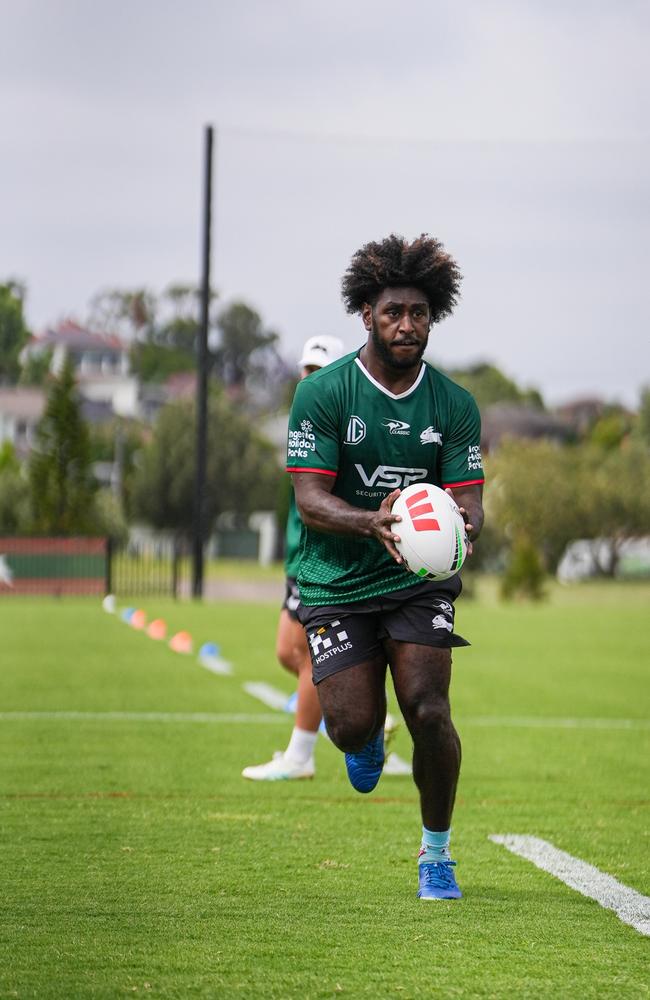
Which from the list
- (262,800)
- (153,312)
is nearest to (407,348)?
(262,800)

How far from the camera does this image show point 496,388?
146 m

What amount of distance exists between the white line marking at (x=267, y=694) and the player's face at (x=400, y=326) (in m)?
7.31

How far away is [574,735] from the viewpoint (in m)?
11.9

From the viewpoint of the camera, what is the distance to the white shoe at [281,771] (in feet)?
29.7

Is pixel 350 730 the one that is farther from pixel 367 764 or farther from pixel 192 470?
pixel 192 470

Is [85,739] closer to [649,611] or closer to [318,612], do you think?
[318,612]

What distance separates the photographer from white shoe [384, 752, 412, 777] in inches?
380

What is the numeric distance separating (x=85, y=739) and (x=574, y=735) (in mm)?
3631

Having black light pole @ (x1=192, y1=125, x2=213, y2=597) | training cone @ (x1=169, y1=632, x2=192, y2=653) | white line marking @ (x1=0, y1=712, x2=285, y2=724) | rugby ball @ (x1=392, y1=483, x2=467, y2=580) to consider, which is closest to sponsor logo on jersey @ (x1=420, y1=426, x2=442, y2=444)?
rugby ball @ (x1=392, y1=483, x2=467, y2=580)

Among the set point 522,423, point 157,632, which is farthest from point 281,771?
point 522,423

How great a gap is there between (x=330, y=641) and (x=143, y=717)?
6.44 meters

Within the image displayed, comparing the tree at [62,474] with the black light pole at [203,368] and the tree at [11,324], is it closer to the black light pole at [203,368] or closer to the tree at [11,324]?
the black light pole at [203,368]

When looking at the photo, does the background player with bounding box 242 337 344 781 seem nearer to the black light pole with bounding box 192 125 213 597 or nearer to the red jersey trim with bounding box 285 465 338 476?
the red jersey trim with bounding box 285 465 338 476

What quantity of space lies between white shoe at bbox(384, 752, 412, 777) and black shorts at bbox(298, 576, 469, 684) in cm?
349
